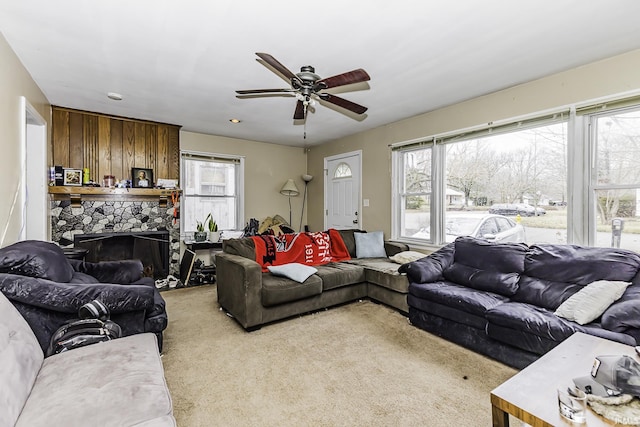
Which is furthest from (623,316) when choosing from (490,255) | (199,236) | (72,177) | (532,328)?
(72,177)

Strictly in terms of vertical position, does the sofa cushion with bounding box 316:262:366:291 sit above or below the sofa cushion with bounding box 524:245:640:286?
below

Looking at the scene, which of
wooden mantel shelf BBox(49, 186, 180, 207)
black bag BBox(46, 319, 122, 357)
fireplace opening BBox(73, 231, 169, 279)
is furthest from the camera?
fireplace opening BBox(73, 231, 169, 279)

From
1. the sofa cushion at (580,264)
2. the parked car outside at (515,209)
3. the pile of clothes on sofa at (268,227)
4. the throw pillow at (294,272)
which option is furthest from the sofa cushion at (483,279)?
the pile of clothes on sofa at (268,227)

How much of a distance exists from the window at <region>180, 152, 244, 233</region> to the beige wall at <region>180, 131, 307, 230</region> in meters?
Answer: 0.14

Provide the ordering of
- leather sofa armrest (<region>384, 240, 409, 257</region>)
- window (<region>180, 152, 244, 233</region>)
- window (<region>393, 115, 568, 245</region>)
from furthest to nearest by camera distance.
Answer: window (<region>180, 152, 244, 233</region>)
leather sofa armrest (<region>384, 240, 409, 257</region>)
window (<region>393, 115, 568, 245</region>)

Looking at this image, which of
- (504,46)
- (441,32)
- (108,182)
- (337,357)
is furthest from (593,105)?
(108,182)

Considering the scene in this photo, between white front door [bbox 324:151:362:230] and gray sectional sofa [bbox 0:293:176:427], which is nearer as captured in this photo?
gray sectional sofa [bbox 0:293:176:427]

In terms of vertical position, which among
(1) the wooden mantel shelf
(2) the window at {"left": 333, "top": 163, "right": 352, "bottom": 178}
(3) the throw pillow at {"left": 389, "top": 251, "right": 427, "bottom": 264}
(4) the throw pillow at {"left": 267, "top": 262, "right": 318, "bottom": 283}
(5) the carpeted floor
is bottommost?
(5) the carpeted floor

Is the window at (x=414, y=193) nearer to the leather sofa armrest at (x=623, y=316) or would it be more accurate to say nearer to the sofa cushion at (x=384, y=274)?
the sofa cushion at (x=384, y=274)

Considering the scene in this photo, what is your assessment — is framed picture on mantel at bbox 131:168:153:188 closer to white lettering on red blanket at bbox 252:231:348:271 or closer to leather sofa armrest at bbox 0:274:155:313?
white lettering on red blanket at bbox 252:231:348:271

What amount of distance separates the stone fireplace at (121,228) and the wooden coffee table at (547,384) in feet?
15.4

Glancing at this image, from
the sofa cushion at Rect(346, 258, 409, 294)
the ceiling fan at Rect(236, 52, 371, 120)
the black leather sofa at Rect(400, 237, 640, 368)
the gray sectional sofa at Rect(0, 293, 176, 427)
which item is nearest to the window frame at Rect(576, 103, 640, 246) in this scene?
the black leather sofa at Rect(400, 237, 640, 368)

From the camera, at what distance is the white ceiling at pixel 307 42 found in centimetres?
194

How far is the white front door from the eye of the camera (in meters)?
5.30
